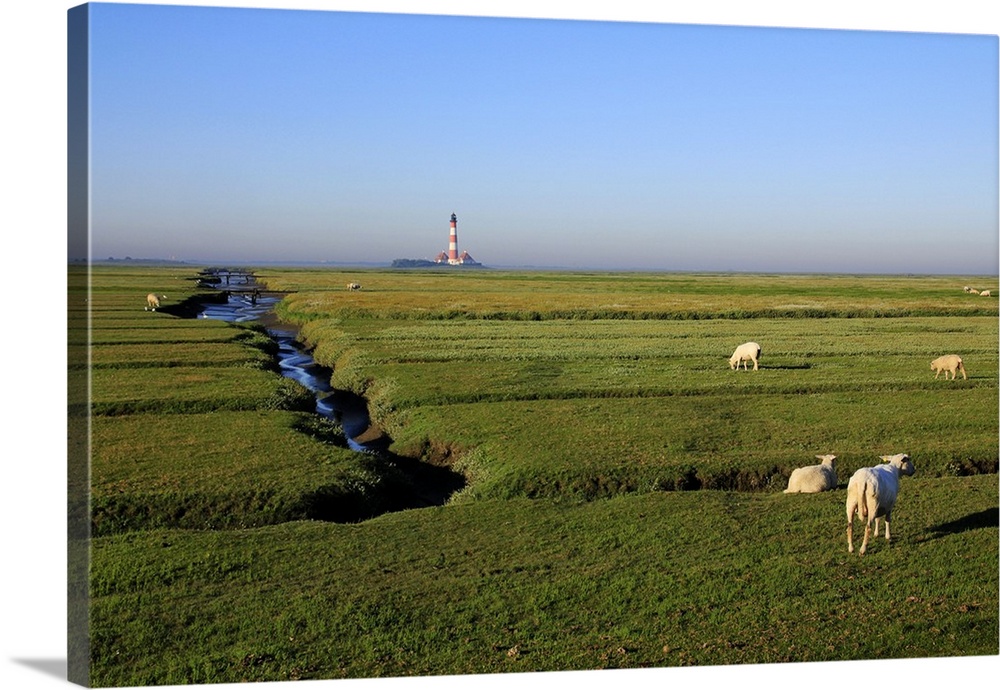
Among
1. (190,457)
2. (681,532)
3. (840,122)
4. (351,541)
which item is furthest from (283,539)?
(840,122)

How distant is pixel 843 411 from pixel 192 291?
52.8 feet

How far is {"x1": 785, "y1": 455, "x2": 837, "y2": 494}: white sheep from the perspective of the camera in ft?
36.7

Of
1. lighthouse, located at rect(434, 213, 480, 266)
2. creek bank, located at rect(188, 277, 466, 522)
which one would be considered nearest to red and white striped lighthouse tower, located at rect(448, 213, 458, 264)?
lighthouse, located at rect(434, 213, 480, 266)

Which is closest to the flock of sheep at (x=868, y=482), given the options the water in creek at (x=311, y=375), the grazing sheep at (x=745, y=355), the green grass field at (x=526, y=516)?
the green grass field at (x=526, y=516)

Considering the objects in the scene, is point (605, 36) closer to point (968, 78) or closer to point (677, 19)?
point (677, 19)

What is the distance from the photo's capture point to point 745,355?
18.9 metres

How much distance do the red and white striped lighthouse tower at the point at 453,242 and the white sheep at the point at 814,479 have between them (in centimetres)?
497

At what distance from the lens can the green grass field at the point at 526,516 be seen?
7.91 m

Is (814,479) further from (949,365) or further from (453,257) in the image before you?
(453,257)

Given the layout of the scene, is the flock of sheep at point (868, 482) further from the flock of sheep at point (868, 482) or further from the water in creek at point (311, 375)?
the water in creek at point (311, 375)

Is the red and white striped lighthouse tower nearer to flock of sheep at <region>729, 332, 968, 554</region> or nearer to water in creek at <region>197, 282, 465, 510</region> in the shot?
water in creek at <region>197, 282, 465, 510</region>

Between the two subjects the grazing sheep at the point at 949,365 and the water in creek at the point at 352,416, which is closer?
the water in creek at the point at 352,416

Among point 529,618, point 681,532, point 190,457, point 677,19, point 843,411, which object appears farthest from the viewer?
point 843,411

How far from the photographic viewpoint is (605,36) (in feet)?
30.8
